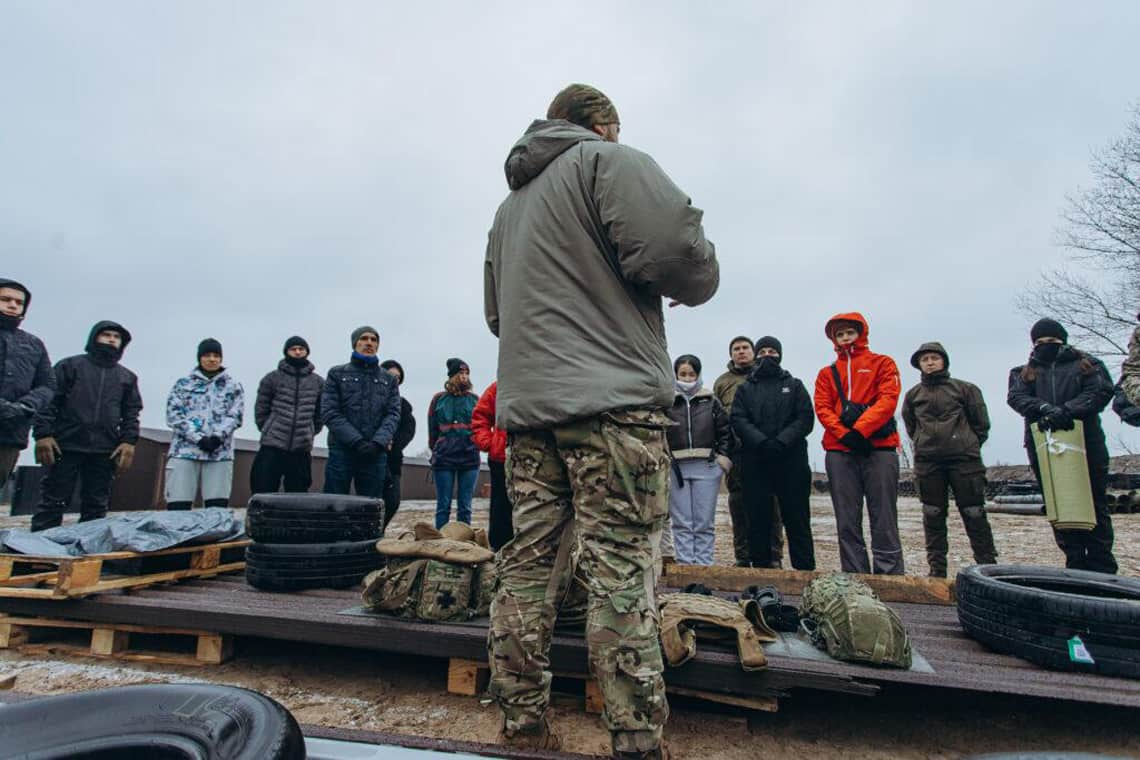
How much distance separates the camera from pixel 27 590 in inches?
120

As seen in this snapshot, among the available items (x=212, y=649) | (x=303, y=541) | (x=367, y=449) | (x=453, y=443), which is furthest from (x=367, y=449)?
(x=212, y=649)

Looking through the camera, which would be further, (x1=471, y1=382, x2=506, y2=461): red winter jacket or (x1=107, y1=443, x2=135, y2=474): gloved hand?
(x1=471, y1=382, x2=506, y2=461): red winter jacket

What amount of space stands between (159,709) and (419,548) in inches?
58.9

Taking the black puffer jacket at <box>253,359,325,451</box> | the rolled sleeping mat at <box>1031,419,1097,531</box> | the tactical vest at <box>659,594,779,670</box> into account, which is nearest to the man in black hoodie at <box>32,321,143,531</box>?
the black puffer jacket at <box>253,359,325,451</box>

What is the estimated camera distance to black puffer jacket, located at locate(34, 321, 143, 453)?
4742 mm

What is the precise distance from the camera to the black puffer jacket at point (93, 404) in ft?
15.6

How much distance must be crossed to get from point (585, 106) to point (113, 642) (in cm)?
347

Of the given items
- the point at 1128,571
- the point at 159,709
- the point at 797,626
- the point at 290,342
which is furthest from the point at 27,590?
the point at 1128,571

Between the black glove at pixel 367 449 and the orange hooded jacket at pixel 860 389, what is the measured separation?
145 inches

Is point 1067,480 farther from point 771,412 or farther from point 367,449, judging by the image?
point 367,449

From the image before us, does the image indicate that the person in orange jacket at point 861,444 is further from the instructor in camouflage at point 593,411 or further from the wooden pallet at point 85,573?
the wooden pallet at point 85,573

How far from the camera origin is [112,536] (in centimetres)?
350

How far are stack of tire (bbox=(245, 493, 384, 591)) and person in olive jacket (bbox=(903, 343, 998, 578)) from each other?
14.2 feet

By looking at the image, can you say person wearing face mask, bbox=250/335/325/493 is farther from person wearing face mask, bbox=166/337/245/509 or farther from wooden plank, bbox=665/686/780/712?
wooden plank, bbox=665/686/780/712
